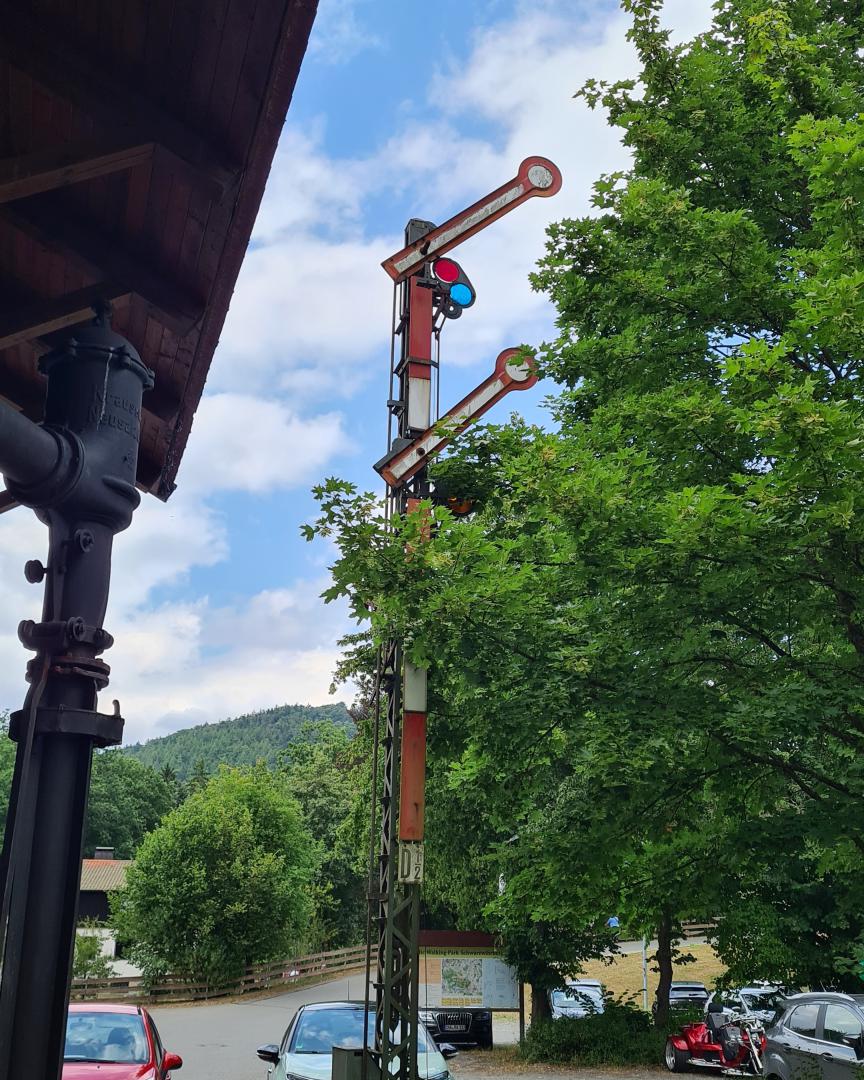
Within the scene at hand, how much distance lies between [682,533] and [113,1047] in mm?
7457

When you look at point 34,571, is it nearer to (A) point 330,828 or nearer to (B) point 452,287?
(B) point 452,287

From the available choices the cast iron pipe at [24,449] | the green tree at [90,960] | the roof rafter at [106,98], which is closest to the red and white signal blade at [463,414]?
the roof rafter at [106,98]

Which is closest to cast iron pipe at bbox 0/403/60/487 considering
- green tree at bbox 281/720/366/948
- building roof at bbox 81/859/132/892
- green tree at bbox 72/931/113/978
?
green tree at bbox 72/931/113/978

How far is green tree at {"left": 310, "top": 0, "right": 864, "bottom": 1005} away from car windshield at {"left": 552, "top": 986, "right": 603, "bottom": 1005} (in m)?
13.0

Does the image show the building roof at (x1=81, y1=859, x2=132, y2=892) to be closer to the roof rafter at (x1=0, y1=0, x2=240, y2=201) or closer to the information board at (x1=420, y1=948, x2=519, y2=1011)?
the information board at (x1=420, y1=948, x2=519, y2=1011)

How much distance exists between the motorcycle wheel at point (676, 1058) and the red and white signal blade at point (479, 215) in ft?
49.3

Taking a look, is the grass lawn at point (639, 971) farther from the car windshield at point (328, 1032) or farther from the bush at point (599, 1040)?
the car windshield at point (328, 1032)

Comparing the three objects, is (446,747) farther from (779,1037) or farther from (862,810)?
(779,1037)

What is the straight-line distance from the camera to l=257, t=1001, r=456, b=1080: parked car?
10373mm


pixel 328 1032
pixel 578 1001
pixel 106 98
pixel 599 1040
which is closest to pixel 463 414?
pixel 328 1032

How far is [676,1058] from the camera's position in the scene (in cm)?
1823

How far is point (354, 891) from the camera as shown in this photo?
52.0m

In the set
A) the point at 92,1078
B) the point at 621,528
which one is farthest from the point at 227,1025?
the point at 621,528

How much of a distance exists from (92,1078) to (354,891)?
45.4 metres
